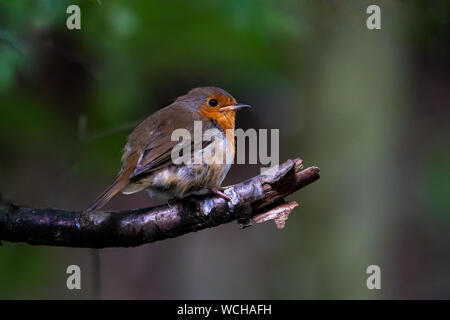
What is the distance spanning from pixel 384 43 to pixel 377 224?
1795 millimetres

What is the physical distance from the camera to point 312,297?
616cm

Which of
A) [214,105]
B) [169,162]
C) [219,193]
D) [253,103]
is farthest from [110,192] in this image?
[253,103]

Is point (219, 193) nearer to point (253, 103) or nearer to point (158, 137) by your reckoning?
point (158, 137)

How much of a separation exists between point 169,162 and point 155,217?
0.55 meters

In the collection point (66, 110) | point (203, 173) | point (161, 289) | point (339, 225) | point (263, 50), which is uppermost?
point (263, 50)

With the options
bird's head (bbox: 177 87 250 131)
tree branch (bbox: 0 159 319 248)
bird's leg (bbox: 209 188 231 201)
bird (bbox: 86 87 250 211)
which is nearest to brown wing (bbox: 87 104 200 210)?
bird (bbox: 86 87 250 211)

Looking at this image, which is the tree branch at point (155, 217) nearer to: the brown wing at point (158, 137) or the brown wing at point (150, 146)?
the brown wing at point (150, 146)

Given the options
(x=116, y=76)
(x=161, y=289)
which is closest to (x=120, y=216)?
(x=116, y=76)

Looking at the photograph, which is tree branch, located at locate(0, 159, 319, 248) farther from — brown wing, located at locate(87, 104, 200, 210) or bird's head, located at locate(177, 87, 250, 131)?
bird's head, located at locate(177, 87, 250, 131)

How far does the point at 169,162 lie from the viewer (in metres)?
3.92

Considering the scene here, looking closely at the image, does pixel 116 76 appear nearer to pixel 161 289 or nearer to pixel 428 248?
pixel 161 289

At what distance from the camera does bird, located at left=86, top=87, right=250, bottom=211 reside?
153 inches

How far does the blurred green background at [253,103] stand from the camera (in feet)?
16.5

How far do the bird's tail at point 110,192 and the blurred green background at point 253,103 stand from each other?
0.34 metres
